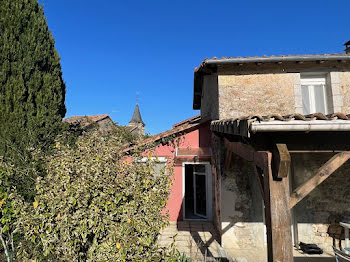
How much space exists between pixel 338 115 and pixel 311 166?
4.40 meters

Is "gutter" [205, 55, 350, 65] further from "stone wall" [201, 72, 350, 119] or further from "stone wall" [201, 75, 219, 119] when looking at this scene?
"stone wall" [201, 75, 219, 119]

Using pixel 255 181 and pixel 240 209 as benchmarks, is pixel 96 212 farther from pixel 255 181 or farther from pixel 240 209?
pixel 255 181

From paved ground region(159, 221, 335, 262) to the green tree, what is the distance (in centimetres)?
540

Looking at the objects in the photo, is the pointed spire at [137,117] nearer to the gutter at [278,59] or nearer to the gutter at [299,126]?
the gutter at [278,59]

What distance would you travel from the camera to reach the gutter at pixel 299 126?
2643 millimetres

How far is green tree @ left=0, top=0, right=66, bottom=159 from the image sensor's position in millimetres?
6035

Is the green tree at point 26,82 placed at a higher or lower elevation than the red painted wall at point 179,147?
higher

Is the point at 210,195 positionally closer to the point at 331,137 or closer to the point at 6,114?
the point at 331,137

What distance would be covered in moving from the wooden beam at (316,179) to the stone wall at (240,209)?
138 inches

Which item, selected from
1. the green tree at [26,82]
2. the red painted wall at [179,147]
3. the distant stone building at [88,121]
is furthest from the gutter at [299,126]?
the distant stone building at [88,121]

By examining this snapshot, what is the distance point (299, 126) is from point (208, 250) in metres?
5.01

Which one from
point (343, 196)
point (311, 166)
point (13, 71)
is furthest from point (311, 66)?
point (13, 71)

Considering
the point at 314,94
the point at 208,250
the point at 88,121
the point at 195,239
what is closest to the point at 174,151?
the point at 195,239

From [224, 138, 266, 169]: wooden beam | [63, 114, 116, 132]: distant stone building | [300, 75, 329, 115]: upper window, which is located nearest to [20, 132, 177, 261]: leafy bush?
[224, 138, 266, 169]: wooden beam
